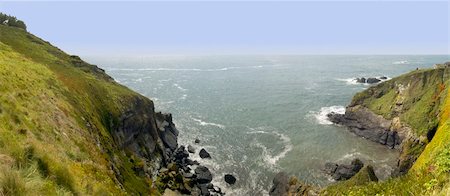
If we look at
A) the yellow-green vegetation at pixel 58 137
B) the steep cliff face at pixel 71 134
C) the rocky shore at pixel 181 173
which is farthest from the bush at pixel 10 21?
the rocky shore at pixel 181 173

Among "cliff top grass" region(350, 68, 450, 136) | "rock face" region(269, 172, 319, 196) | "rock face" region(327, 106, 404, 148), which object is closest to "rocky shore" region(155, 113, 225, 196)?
"rock face" region(269, 172, 319, 196)

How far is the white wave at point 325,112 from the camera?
103012 mm

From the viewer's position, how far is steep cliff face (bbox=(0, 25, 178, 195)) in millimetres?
16125

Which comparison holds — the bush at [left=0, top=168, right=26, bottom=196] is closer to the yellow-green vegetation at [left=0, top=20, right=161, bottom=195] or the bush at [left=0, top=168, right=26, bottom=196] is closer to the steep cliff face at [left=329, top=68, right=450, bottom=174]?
the yellow-green vegetation at [left=0, top=20, right=161, bottom=195]

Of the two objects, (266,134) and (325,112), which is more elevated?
(325,112)

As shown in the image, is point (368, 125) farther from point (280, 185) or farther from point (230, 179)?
point (230, 179)

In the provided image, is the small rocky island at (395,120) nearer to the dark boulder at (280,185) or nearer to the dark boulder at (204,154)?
the dark boulder at (280,185)

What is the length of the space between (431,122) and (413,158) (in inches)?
416

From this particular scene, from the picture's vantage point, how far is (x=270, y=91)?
16000cm

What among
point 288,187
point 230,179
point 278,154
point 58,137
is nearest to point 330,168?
point 278,154

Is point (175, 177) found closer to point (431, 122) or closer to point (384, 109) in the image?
point (431, 122)

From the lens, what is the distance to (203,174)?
225 ft

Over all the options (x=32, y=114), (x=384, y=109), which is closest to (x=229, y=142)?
(x=384, y=109)

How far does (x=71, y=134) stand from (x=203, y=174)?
37.3 metres
